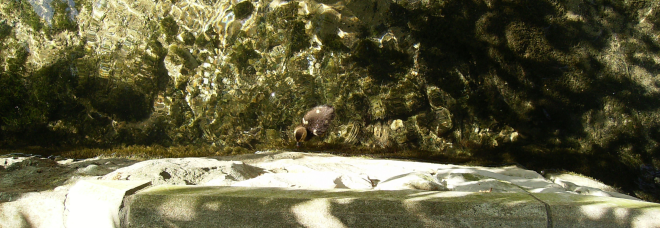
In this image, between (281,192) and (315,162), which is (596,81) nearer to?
(315,162)

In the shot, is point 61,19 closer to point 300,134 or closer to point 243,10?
point 243,10

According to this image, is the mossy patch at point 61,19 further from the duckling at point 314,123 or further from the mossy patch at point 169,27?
the duckling at point 314,123

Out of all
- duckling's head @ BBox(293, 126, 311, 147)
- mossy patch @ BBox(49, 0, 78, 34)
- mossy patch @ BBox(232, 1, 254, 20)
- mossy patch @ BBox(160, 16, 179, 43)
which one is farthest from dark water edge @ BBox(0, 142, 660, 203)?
mossy patch @ BBox(232, 1, 254, 20)

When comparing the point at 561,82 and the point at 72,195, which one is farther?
the point at 561,82

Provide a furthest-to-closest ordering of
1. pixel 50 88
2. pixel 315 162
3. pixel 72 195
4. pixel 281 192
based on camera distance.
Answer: pixel 50 88
pixel 315 162
pixel 72 195
pixel 281 192

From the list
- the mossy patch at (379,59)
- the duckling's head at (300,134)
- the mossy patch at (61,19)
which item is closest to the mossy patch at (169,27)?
the mossy patch at (61,19)

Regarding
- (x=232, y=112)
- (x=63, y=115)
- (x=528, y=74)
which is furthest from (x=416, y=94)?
(x=63, y=115)

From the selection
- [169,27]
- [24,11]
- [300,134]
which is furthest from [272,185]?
[24,11]
